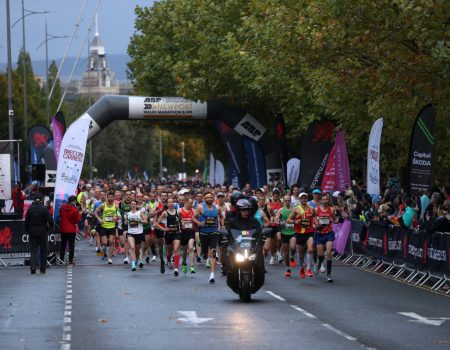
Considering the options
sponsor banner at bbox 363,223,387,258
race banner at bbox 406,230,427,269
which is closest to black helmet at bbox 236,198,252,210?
race banner at bbox 406,230,427,269

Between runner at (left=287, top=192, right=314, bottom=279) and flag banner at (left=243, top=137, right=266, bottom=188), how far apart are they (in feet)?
75.0

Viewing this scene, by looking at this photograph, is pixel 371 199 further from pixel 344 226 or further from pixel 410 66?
pixel 410 66

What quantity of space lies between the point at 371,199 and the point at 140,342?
17268 mm

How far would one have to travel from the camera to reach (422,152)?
2602cm

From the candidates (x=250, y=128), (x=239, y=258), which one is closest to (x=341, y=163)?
(x=239, y=258)

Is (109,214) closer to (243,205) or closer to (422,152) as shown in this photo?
(422,152)

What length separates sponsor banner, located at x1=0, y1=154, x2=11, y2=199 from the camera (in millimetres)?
37219

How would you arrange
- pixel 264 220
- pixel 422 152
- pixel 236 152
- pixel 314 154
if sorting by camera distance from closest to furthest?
pixel 422 152 < pixel 264 220 < pixel 314 154 < pixel 236 152

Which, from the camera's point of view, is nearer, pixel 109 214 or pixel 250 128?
pixel 109 214

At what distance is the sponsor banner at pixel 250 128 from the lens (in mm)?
54125

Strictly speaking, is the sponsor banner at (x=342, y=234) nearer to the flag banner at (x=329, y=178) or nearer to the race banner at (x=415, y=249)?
the flag banner at (x=329, y=178)

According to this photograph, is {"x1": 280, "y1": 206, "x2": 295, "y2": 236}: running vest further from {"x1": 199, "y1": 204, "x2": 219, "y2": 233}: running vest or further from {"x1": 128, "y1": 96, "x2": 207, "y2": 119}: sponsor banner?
{"x1": 128, "y1": 96, "x2": 207, "y2": 119}: sponsor banner

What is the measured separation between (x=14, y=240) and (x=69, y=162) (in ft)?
7.77

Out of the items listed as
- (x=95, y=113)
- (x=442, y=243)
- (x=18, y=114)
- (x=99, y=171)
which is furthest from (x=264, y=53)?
Answer: (x=99, y=171)
